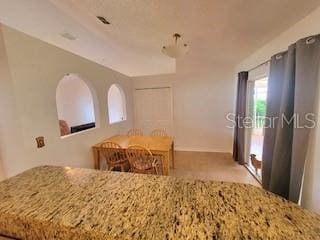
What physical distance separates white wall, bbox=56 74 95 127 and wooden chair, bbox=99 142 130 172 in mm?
3005

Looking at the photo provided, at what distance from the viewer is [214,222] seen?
634 millimetres

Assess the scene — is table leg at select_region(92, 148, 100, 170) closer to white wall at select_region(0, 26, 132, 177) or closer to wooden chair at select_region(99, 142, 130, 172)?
wooden chair at select_region(99, 142, 130, 172)

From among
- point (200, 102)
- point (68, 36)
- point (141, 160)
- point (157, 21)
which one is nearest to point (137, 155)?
point (141, 160)

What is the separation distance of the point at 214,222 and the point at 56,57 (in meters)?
2.48

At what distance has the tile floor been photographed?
9.90 ft

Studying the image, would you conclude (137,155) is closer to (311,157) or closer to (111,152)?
(111,152)

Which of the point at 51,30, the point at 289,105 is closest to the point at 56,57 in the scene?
the point at 51,30

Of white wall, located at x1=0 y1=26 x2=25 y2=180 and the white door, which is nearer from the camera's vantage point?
white wall, located at x1=0 y1=26 x2=25 y2=180

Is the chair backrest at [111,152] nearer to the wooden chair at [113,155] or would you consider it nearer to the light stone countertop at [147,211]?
the wooden chair at [113,155]

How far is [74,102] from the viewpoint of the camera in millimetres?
5586

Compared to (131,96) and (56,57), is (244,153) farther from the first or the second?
(56,57)

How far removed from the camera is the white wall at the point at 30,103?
5.25 ft

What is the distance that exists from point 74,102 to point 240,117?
530 cm

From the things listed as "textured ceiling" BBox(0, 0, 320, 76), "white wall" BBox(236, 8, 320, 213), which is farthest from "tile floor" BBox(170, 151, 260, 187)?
"textured ceiling" BBox(0, 0, 320, 76)
